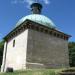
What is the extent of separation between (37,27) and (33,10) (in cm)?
554

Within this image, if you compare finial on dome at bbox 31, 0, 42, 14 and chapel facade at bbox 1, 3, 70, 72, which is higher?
finial on dome at bbox 31, 0, 42, 14

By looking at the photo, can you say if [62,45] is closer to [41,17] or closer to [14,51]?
[41,17]

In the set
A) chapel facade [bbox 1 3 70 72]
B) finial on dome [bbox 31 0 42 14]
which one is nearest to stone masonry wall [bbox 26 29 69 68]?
chapel facade [bbox 1 3 70 72]

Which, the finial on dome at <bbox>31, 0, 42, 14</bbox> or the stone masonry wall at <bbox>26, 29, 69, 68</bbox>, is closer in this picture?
the stone masonry wall at <bbox>26, 29, 69, 68</bbox>

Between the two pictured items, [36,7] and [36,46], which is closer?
[36,46]

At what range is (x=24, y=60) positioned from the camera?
74.7 ft

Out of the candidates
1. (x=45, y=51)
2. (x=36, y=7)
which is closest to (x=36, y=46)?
(x=45, y=51)

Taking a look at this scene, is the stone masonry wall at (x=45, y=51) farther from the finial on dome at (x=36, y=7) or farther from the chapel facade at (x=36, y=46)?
the finial on dome at (x=36, y=7)

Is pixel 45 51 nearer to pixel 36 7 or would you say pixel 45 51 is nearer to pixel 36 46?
pixel 36 46

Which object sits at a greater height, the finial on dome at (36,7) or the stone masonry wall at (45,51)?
the finial on dome at (36,7)

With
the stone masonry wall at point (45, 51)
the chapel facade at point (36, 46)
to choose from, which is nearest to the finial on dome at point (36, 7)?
the chapel facade at point (36, 46)

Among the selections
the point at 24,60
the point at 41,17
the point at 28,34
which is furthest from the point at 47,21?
the point at 24,60

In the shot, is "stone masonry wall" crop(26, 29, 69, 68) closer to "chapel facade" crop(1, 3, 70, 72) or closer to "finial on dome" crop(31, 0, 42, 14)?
"chapel facade" crop(1, 3, 70, 72)

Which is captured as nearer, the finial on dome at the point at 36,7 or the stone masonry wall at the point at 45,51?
the stone masonry wall at the point at 45,51
